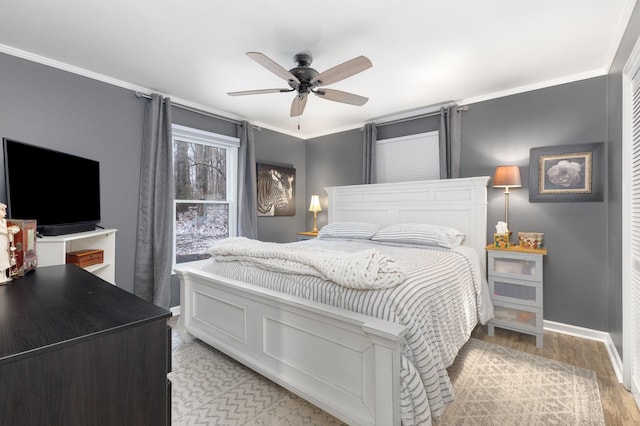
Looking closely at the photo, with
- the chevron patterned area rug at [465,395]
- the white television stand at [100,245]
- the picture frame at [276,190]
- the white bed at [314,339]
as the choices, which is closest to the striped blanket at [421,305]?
the white bed at [314,339]

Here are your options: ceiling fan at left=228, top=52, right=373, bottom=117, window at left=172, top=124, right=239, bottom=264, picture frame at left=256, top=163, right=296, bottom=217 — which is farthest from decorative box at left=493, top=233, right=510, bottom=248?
window at left=172, top=124, right=239, bottom=264

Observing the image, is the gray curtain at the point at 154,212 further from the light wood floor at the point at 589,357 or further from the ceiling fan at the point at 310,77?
the light wood floor at the point at 589,357

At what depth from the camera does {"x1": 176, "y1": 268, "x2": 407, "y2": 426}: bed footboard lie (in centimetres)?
133

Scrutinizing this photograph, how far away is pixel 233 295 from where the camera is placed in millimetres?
2148

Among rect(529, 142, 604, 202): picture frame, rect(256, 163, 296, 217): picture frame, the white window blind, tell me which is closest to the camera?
rect(529, 142, 604, 202): picture frame

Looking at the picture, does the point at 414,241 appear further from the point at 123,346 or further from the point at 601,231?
the point at 123,346

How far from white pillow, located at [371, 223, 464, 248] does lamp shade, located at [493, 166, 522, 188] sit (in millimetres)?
640

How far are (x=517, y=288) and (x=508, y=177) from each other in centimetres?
106

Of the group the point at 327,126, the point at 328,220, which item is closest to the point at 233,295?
the point at 328,220

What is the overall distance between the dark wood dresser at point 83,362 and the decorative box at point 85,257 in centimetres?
169

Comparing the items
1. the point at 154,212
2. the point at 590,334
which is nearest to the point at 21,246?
the point at 154,212

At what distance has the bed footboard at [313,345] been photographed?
133 cm

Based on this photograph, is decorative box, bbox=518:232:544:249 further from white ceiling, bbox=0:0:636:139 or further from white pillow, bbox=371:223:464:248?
white ceiling, bbox=0:0:636:139

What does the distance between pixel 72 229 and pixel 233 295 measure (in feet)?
4.71
